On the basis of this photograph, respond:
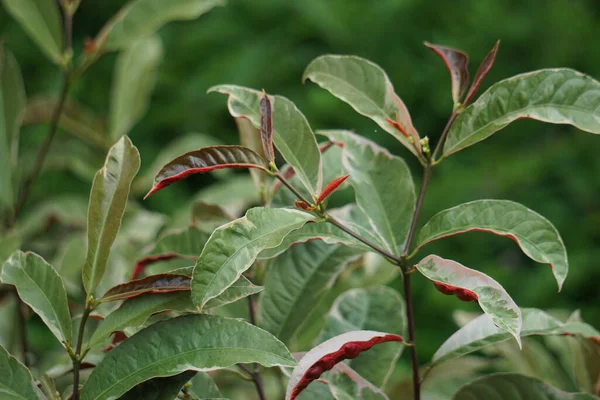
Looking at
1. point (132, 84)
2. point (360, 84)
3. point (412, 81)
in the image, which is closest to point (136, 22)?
point (132, 84)

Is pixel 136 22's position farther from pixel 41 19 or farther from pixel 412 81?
pixel 412 81

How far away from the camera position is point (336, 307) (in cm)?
74

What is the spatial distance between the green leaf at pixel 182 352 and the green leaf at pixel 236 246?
0.04 m

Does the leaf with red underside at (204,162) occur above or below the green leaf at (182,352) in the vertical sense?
above

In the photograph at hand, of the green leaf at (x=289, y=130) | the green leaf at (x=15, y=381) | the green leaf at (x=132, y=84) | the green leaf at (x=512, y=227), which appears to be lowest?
the green leaf at (x=132, y=84)

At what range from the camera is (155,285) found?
551mm

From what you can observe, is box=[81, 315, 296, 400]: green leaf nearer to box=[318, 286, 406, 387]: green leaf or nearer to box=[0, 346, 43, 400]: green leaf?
box=[0, 346, 43, 400]: green leaf

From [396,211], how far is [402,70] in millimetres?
1517

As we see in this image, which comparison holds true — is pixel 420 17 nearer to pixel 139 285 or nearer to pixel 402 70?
pixel 402 70

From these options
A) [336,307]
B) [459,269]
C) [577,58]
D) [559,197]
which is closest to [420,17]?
[577,58]

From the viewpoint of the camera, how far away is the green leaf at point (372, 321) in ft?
2.23

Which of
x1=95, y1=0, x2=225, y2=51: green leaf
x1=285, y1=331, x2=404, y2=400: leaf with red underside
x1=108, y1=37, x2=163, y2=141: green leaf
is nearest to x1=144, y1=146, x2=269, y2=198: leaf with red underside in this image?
x1=285, y1=331, x2=404, y2=400: leaf with red underside

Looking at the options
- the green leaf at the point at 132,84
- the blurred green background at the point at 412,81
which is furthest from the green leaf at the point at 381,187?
the blurred green background at the point at 412,81

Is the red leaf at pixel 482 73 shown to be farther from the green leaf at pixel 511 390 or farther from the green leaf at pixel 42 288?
the green leaf at pixel 42 288
